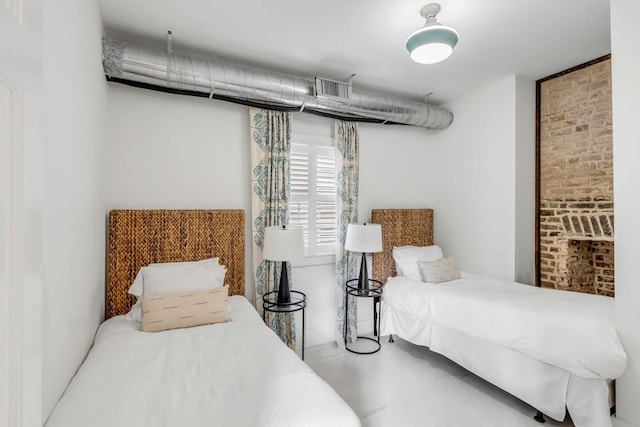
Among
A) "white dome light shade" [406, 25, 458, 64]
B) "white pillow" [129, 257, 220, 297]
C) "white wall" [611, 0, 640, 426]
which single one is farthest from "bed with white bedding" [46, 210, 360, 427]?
"white dome light shade" [406, 25, 458, 64]

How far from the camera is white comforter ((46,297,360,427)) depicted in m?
1.19

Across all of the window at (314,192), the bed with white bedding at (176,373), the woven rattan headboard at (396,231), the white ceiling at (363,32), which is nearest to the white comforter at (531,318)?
the woven rattan headboard at (396,231)

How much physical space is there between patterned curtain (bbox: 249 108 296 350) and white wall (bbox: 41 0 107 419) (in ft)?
3.96

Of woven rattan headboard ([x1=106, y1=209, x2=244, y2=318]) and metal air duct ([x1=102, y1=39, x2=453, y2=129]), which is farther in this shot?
woven rattan headboard ([x1=106, y1=209, x2=244, y2=318])

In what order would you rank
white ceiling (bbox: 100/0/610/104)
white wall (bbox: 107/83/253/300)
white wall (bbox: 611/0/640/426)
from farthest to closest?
1. white wall (bbox: 107/83/253/300)
2. white ceiling (bbox: 100/0/610/104)
3. white wall (bbox: 611/0/640/426)

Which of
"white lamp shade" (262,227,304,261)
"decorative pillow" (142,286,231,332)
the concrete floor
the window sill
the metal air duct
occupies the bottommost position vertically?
the concrete floor

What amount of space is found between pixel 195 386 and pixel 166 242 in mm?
1459

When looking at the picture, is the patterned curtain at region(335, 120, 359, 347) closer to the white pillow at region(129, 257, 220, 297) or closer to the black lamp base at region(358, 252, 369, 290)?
the black lamp base at region(358, 252, 369, 290)

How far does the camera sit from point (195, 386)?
1.40 meters

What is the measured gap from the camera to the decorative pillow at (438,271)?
319 centimetres

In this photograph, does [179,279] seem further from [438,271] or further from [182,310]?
[438,271]

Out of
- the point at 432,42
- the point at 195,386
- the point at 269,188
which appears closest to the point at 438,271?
the point at 269,188

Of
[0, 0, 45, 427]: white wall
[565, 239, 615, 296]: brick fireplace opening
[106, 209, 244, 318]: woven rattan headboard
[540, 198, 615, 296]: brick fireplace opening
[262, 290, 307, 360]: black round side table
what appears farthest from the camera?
[565, 239, 615, 296]: brick fireplace opening

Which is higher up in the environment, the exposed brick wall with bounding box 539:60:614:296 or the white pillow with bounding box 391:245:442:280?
the exposed brick wall with bounding box 539:60:614:296
